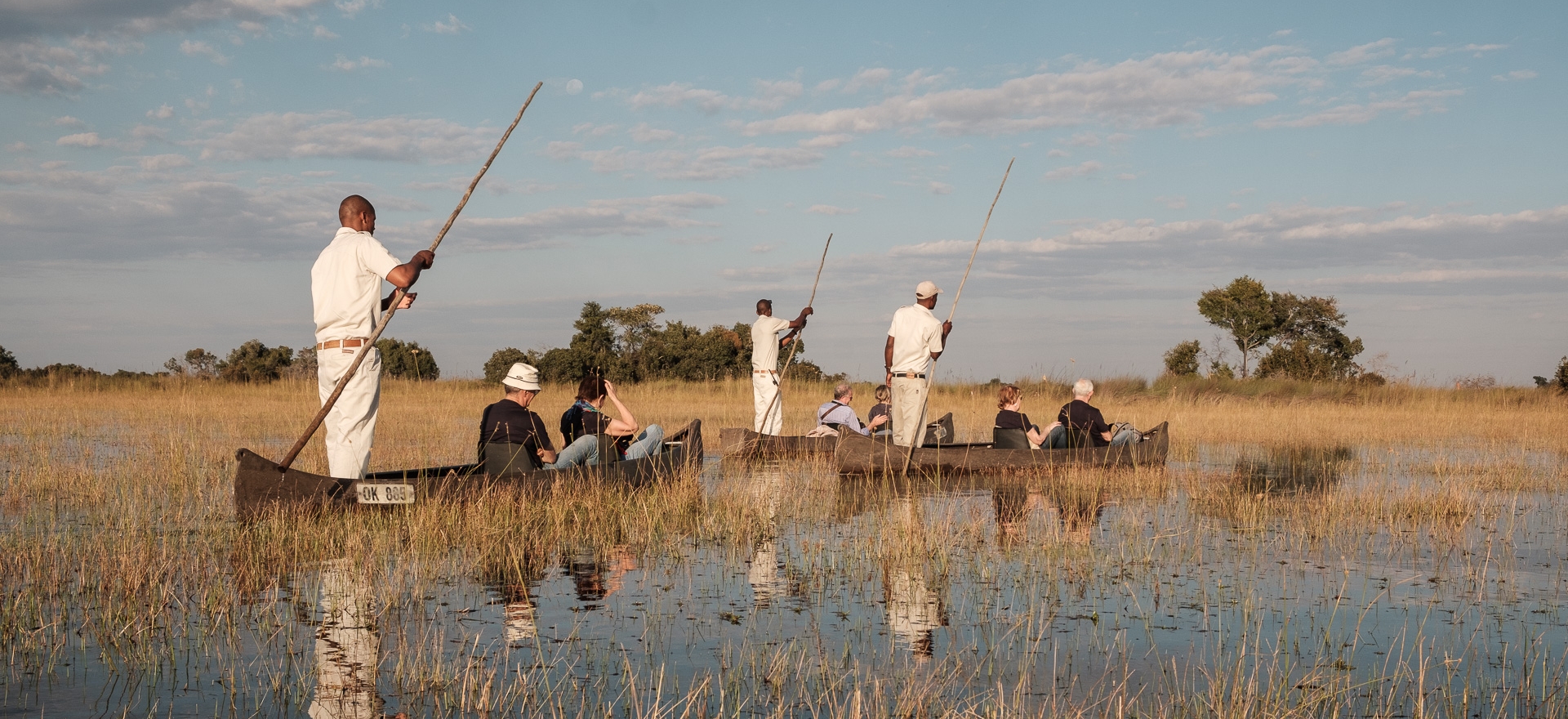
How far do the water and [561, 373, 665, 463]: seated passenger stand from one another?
7.13 feet

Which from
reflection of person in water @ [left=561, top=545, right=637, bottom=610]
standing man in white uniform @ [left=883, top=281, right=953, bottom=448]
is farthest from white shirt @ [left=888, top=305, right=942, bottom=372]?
reflection of person in water @ [left=561, top=545, right=637, bottom=610]

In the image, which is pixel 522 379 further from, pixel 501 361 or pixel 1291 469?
pixel 501 361

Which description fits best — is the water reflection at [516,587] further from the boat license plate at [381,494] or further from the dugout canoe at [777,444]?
the dugout canoe at [777,444]

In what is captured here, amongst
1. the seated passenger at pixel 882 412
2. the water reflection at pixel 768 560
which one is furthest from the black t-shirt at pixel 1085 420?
the water reflection at pixel 768 560

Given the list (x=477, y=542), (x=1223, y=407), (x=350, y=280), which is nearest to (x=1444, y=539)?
(x=477, y=542)

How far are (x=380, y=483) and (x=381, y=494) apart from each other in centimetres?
8

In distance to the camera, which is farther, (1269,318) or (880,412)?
(1269,318)

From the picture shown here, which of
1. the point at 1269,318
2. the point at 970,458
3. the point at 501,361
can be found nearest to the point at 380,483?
the point at 970,458

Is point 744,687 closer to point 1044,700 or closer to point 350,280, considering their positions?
point 1044,700

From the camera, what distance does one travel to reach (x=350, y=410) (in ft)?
28.0

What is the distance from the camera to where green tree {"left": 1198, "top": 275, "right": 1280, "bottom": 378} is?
5491 cm

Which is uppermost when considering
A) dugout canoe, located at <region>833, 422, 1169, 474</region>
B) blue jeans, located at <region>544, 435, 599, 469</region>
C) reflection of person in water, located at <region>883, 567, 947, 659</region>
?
blue jeans, located at <region>544, 435, 599, 469</region>

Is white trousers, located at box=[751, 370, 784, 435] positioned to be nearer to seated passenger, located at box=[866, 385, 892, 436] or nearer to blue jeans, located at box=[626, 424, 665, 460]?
seated passenger, located at box=[866, 385, 892, 436]

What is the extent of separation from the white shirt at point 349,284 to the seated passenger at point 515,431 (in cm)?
130
